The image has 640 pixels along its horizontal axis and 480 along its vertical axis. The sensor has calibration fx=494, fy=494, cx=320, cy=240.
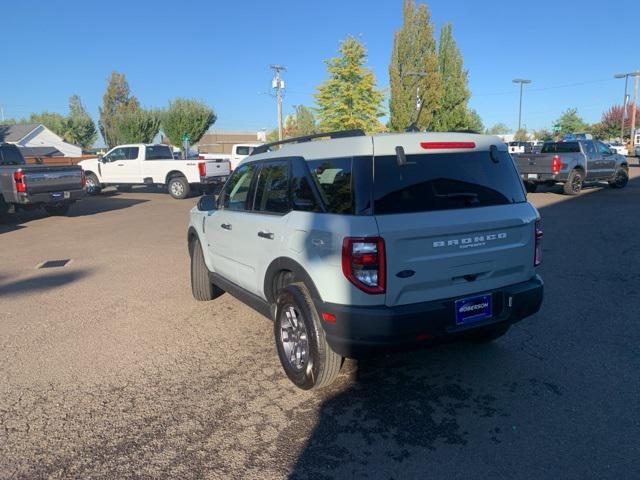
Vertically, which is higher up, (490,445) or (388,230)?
(388,230)

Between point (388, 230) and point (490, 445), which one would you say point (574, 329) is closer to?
point (490, 445)

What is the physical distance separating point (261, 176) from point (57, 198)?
1071 cm

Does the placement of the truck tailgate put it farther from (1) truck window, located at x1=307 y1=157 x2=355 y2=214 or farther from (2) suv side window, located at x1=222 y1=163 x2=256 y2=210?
(1) truck window, located at x1=307 y1=157 x2=355 y2=214

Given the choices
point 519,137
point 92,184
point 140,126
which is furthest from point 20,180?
point 519,137

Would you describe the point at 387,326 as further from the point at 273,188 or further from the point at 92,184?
the point at 92,184

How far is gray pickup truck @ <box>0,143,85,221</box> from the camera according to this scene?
39.7ft

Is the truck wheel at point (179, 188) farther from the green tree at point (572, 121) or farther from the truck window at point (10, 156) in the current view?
the green tree at point (572, 121)

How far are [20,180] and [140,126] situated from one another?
33689 mm

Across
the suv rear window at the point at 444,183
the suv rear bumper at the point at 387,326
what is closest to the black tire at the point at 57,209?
the suv rear bumper at the point at 387,326

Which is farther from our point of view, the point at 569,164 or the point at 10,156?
the point at 569,164

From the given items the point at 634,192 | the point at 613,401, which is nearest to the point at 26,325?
the point at 613,401

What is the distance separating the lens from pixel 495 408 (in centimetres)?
341

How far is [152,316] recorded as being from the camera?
5551 mm

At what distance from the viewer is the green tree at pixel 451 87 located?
34812 mm
